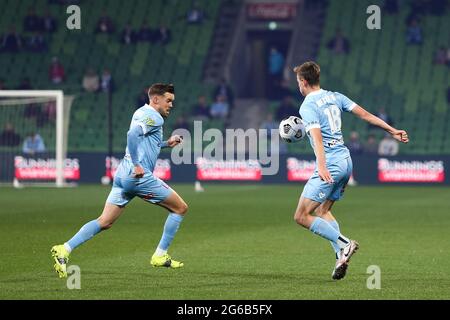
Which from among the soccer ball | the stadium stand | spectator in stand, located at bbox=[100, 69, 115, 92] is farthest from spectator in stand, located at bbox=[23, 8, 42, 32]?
the soccer ball

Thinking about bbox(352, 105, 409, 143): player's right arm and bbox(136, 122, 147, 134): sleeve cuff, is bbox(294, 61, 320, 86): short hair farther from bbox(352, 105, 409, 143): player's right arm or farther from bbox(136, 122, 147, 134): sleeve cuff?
bbox(136, 122, 147, 134): sleeve cuff

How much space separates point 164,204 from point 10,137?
22.4 metres

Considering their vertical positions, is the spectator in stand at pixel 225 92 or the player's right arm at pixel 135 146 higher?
the spectator in stand at pixel 225 92

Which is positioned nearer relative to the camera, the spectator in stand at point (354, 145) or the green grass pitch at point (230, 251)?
the green grass pitch at point (230, 251)

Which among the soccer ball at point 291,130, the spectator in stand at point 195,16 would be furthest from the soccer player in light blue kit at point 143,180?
the spectator in stand at point 195,16

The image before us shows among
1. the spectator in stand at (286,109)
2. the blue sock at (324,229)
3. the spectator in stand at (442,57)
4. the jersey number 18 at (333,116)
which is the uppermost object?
the spectator in stand at (442,57)

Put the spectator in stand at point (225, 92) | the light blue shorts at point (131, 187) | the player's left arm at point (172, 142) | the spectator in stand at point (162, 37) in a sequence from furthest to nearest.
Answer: the spectator in stand at point (162, 37) → the spectator in stand at point (225, 92) → the player's left arm at point (172, 142) → the light blue shorts at point (131, 187)

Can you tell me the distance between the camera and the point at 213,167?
35312mm

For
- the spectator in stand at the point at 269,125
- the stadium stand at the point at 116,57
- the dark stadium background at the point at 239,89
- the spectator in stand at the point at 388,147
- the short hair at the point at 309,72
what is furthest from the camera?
the stadium stand at the point at 116,57

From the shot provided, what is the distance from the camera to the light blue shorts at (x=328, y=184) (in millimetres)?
11922

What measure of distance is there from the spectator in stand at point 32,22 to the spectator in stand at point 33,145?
382 inches

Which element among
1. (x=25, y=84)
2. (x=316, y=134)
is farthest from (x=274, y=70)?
(x=316, y=134)

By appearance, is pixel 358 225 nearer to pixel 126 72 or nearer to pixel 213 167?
pixel 213 167

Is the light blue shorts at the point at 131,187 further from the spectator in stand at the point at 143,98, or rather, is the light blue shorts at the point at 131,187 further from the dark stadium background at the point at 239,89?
the spectator in stand at the point at 143,98
